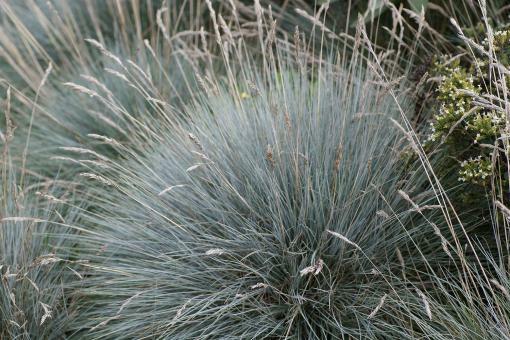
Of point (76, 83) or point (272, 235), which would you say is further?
point (76, 83)

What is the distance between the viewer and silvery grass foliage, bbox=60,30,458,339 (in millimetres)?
2350

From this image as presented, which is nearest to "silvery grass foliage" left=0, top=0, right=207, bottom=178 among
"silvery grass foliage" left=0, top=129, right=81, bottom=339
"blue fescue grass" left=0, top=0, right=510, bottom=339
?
"silvery grass foliage" left=0, top=129, right=81, bottom=339

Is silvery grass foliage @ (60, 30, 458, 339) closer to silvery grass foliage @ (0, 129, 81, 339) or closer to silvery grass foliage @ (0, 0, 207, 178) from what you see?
silvery grass foliage @ (0, 129, 81, 339)

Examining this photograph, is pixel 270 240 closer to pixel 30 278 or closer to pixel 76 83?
pixel 30 278

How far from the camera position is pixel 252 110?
287 cm

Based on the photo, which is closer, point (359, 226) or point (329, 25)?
point (359, 226)

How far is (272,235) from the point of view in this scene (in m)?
2.44

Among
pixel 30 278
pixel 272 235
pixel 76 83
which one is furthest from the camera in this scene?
pixel 76 83

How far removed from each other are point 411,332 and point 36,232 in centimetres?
160

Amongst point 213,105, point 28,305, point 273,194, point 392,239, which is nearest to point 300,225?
point 273,194

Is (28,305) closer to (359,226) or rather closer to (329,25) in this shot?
(359,226)

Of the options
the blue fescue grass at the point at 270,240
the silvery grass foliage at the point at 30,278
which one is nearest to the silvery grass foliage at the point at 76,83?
the silvery grass foliage at the point at 30,278

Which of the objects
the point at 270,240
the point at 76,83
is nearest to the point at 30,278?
the point at 270,240

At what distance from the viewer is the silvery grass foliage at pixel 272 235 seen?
92.5 inches
